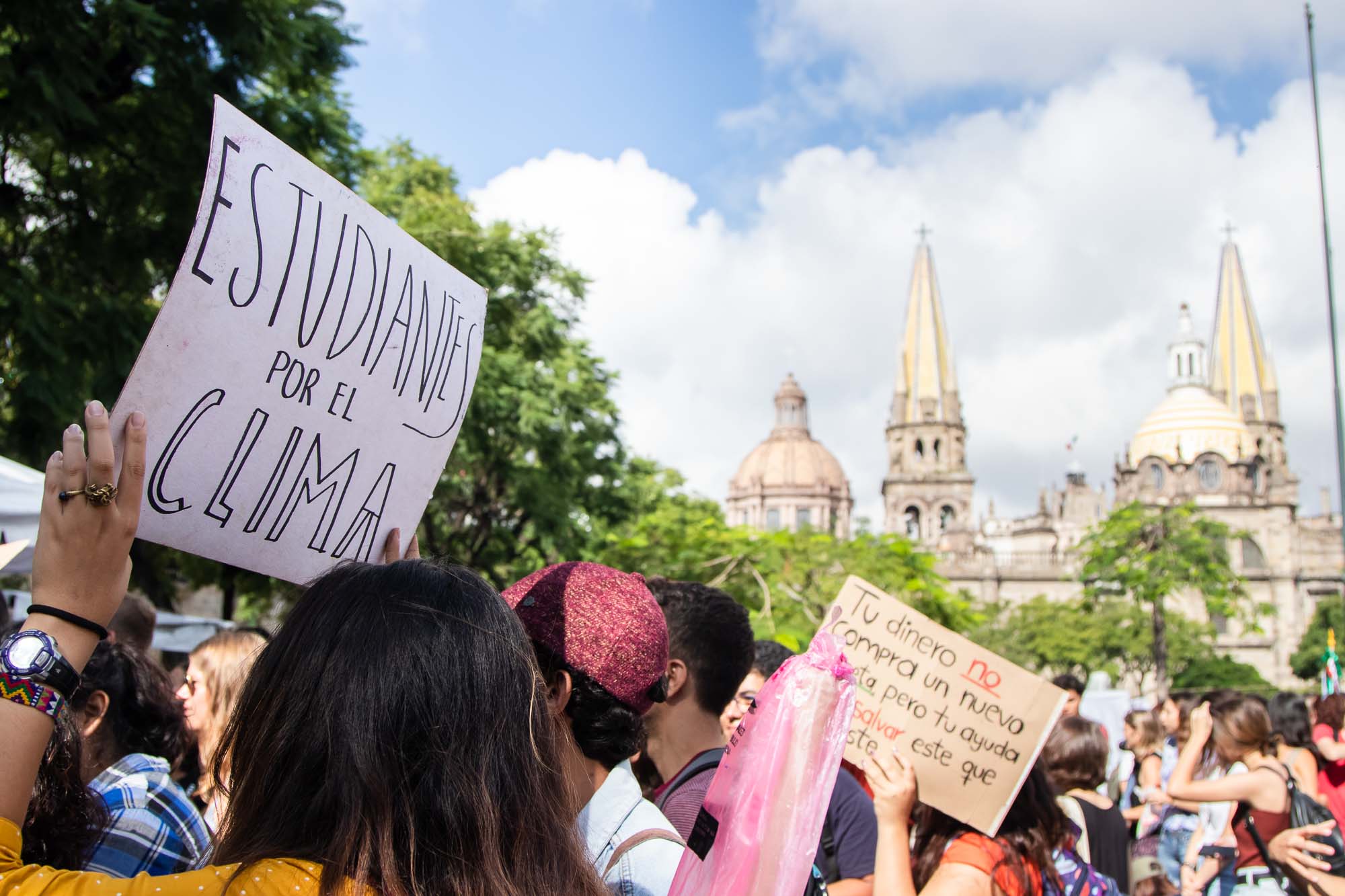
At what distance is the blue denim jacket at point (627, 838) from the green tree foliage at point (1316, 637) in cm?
6918

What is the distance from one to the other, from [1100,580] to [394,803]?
48.7 metres

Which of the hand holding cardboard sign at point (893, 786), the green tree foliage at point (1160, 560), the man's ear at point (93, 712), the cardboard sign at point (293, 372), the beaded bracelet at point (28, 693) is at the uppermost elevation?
the green tree foliage at point (1160, 560)

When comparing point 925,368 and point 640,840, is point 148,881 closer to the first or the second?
point 640,840

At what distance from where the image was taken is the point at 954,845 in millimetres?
3383

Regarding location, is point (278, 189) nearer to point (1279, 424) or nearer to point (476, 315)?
point (476, 315)

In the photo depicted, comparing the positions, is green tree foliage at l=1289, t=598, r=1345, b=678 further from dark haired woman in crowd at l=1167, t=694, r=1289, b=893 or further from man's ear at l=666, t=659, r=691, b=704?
man's ear at l=666, t=659, r=691, b=704

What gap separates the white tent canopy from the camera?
5.45 m

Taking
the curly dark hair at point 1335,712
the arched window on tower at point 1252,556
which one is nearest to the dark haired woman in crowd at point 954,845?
the curly dark hair at point 1335,712

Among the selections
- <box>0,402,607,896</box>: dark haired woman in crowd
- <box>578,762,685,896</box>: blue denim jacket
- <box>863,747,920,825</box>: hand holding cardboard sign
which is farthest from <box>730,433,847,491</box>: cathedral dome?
<box>0,402,607,896</box>: dark haired woman in crowd

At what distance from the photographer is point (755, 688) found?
179 inches

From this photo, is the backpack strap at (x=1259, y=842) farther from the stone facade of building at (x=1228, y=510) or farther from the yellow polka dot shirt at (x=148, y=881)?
the stone facade of building at (x=1228, y=510)

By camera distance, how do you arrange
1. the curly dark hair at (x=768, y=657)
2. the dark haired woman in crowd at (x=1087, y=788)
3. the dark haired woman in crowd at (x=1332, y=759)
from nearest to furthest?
the curly dark hair at (x=768, y=657), the dark haired woman in crowd at (x=1087, y=788), the dark haired woman in crowd at (x=1332, y=759)

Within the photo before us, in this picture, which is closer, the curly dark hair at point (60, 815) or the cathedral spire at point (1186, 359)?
the curly dark hair at point (60, 815)

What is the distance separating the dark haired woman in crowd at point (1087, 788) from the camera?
5125 mm
